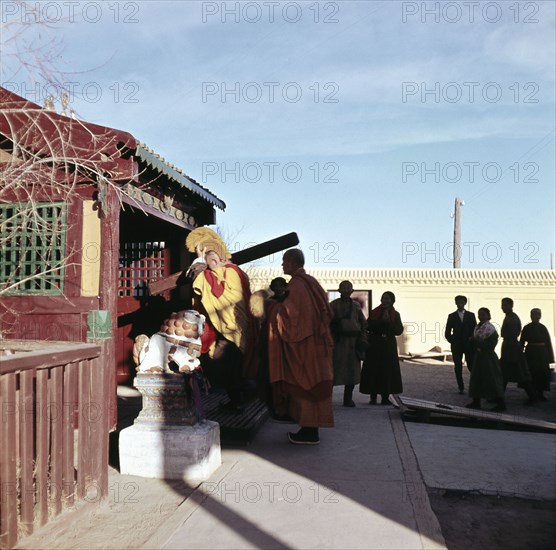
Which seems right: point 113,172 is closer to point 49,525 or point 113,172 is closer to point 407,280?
point 49,525

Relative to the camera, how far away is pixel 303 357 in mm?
5145

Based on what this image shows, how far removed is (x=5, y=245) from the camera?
6.02 meters

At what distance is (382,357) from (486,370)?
4.47 feet

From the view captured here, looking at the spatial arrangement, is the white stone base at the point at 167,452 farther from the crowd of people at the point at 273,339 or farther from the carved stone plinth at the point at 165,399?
the crowd of people at the point at 273,339

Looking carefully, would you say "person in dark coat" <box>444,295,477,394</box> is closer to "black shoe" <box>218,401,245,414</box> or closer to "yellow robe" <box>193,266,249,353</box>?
"black shoe" <box>218,401,245,414</box>

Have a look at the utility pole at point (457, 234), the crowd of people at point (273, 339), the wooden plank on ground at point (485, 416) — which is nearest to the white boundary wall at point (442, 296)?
the utility pole at point (457, 234)

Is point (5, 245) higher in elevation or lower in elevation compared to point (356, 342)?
higher

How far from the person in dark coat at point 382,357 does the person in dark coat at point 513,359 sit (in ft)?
6.83

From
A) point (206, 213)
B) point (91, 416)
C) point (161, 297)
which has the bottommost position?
point (91, 416)

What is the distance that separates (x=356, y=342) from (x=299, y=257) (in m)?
2.49

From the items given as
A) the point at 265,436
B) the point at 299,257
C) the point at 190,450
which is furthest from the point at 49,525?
the point at 299,257

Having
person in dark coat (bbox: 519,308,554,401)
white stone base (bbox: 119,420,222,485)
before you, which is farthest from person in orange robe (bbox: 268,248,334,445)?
person in dark coat (bbox: 519,308,554,401)

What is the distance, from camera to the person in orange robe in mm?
5121

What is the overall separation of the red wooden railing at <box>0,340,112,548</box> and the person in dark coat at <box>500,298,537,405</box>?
22.9 ft
